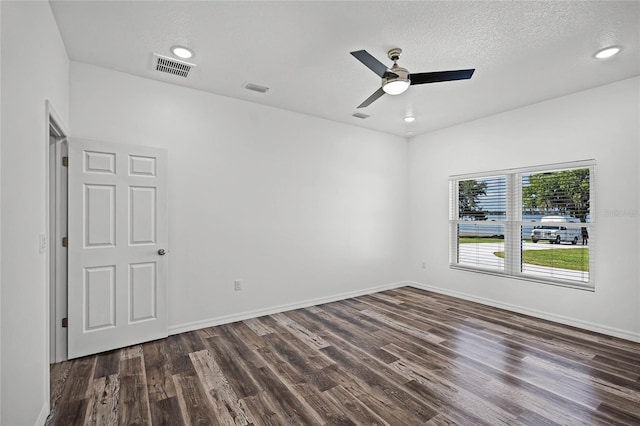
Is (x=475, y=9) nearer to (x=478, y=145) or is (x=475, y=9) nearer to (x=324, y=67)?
(x=324, y=67)

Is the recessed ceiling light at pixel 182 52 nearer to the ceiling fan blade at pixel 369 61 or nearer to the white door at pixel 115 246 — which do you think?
the white door at pixel 115 246

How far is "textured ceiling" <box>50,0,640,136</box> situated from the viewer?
2.31 meters

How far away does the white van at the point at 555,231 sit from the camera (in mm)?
3906

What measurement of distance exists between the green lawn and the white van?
13 centimetres

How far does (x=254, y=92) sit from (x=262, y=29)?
1307 millimetres

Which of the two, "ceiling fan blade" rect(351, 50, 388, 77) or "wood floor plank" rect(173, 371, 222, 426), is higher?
"ceiling fan blade" rect(351, 50, 388, 77)

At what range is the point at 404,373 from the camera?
2.69m

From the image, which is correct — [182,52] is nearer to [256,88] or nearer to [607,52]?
[256,88]

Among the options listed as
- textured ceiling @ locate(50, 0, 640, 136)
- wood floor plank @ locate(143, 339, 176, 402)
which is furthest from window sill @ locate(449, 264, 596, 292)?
wood floor plank @ locate(143, 339, 176, 402)

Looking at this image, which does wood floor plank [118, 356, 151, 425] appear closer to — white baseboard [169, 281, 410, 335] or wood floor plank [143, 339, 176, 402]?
wood floor plank [143, 339, 176, 402]

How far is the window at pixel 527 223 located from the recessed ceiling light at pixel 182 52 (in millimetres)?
4247

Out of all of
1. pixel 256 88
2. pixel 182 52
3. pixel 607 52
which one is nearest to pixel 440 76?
pixel 607 52

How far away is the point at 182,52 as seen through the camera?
115 inches

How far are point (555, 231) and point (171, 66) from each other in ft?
16.3
